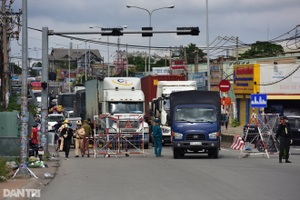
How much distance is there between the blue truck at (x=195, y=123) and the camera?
27.5m

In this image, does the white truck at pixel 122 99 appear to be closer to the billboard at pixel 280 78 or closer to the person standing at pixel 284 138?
the person standing at pixel 284 138

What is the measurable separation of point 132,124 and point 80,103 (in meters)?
13.3

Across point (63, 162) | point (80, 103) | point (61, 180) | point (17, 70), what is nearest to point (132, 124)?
point (63, 162)

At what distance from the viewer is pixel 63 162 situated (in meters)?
26.4

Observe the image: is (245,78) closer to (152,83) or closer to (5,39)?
A: (152,83)

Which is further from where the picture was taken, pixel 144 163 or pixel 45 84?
pixel 45 84

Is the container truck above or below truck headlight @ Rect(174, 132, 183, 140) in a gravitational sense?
above

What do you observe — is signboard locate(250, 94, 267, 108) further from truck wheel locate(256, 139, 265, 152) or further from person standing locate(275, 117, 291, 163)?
person standing locate(275, 117, 291, 163)

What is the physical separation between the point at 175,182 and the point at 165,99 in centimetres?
2240

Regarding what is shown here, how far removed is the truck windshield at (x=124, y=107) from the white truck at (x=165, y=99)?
1402 millimetres

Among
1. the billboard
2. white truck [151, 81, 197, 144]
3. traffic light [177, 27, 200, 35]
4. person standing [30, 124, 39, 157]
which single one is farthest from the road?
the billboard

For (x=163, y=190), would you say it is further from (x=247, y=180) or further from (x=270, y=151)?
(x=270, y=151)

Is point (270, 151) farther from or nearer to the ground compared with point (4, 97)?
nearer to the ground

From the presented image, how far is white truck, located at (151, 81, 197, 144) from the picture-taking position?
3928cm
